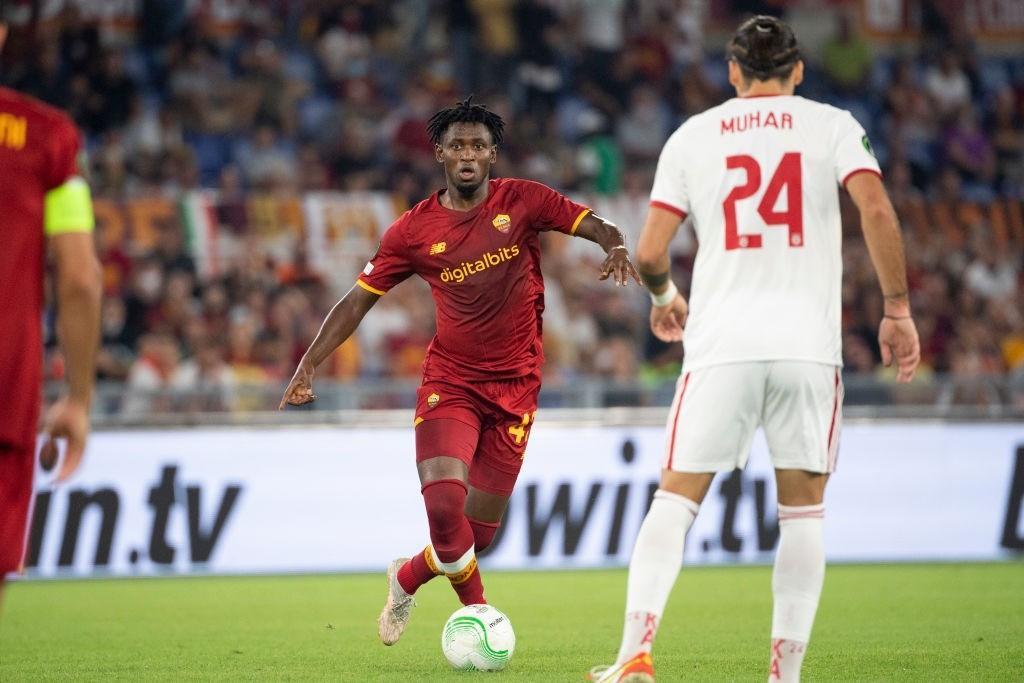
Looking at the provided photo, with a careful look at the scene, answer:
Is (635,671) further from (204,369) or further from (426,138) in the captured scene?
(426,138)

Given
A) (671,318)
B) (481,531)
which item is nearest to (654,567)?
(671,318)

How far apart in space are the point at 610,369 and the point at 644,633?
31.4ft

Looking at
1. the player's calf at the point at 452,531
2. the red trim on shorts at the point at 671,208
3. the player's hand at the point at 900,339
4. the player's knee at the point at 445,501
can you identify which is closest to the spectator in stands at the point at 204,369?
the player's calf at the point at 452,531

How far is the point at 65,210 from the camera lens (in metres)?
4.19

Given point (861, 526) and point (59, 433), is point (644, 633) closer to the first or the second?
point (59, 433)

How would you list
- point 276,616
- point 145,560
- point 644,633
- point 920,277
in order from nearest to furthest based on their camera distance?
point 644,633 → point 276,616 → point 145,560 → point 920,277

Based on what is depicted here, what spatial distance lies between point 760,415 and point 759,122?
0.99 meters

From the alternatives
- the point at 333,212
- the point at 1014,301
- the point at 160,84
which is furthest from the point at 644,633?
the point at 160,84

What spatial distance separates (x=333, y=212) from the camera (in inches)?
645

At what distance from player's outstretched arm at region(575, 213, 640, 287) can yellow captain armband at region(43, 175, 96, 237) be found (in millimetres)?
2548

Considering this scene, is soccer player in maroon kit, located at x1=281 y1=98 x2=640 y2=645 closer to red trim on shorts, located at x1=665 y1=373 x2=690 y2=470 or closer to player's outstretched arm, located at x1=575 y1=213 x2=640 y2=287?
player's outstretched arm, located at x1=575 y1=213 x2=640 y2=287

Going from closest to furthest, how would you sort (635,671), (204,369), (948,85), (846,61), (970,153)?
1. (635,671)
2. (204,369)
3. (970,153)
4. (948,85)
5. (846,61)

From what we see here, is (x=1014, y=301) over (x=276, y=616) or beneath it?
over

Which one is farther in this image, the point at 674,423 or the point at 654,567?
the point at 674,423
